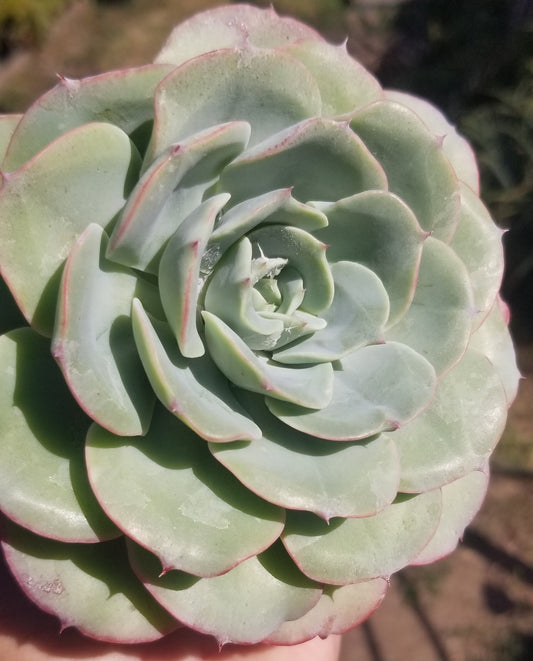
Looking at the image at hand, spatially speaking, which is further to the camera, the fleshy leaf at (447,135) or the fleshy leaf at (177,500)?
the fleshy leaf at (447,135)

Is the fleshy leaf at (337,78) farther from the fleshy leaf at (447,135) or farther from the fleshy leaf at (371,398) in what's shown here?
the fleshy leaf at (371,398)

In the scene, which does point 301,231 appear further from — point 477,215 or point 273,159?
point 477,215

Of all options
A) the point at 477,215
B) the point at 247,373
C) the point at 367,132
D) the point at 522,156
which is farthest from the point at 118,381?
the point at 522,156

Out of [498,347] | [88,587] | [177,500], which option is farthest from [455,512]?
[88,587]

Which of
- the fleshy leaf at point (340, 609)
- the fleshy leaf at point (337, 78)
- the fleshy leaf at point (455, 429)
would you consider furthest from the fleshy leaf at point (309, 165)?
the fleshy leaf at point (340, 609)

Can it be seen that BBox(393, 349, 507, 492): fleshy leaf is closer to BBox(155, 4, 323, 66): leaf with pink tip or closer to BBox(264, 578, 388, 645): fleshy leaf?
BBox(264, 578, 388, 645): fleshy leaf

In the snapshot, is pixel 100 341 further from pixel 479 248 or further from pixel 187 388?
pixel 479 248

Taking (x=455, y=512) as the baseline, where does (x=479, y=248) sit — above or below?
above
